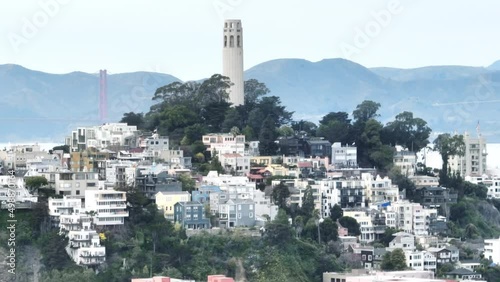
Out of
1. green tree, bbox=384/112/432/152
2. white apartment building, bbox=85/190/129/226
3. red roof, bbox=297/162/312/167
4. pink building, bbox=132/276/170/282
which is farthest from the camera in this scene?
green tree, bbox=384/112/432/152

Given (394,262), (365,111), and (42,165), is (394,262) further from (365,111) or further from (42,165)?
(365,111)

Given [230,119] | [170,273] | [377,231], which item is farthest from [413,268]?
[230,119]

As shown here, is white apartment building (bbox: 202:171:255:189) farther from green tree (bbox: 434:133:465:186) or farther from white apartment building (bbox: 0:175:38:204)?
green tree (bbox: 434:133:465:186)

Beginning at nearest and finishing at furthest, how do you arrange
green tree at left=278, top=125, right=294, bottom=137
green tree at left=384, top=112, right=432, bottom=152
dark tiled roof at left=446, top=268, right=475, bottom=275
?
dark tiled roof at left=446, top=268, right=475, bottom=275 < green tree at left=278, top=125, right=294, bottom=137 < green tree at left=384, top=112, right=432, bottom=152

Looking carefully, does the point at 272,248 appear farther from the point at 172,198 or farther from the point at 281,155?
the point at 281,155

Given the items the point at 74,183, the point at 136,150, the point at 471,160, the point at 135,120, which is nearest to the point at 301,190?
the point at 136,150

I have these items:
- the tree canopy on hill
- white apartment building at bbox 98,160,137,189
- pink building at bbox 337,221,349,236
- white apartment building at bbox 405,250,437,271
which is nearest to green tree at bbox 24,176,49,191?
white apartment building at bbox 98,160,137,189
